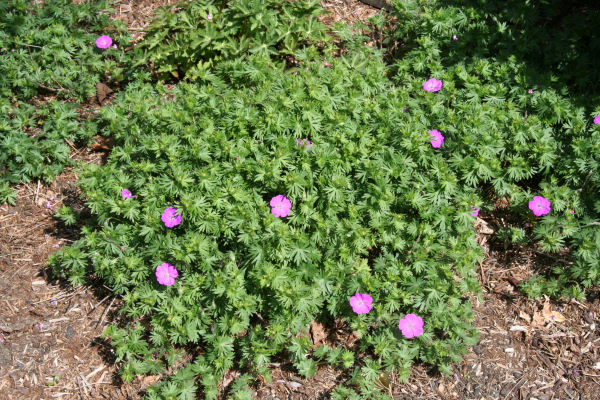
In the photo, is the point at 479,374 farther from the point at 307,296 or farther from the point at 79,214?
the point at 79,214

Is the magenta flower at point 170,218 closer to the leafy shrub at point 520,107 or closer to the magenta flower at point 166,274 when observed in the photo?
the magenta flower at point 166,274

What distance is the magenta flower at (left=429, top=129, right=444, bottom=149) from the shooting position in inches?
160

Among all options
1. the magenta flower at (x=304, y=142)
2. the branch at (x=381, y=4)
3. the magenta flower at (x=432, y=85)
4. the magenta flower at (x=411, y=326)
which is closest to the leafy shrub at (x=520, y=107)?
the magenta flower at (x=432, y=85)

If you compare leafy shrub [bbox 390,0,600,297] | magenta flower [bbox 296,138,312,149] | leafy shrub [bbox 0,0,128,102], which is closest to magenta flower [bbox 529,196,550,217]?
leafy shrub [bbox 390,0,600,297]

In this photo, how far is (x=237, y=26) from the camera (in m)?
4.94

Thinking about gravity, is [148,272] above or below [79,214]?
above

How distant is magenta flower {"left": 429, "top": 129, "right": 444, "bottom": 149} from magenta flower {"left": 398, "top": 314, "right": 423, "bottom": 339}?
1391mm

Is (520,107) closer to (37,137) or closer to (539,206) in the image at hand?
(539,206)

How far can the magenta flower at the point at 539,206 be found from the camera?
3941 millimetres

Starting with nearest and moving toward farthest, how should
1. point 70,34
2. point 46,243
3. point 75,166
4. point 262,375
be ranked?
point 262,375 → point 46,243 → point 75,166 → point 70,34

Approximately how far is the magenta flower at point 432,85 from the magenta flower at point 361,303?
203 centimetres

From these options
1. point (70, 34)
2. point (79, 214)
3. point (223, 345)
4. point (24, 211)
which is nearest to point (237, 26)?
point (70, 34)

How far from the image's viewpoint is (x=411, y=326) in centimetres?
347

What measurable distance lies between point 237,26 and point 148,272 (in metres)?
2.56
